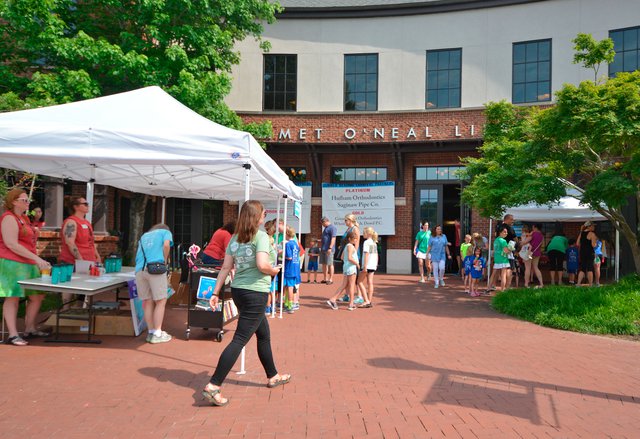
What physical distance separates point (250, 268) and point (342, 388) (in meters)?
1.59

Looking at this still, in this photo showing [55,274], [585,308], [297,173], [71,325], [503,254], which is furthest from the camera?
[297,173]

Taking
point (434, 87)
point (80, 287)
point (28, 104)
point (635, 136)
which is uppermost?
point (434, 87)

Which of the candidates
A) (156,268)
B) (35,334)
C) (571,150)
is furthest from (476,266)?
(35,334)

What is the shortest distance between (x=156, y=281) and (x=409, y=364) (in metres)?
3.34

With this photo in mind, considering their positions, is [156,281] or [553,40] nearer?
[156,281]

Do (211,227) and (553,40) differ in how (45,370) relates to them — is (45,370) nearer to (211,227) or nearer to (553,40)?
(211,227)

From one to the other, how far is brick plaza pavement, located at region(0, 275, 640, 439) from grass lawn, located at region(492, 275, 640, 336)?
20.7 inches

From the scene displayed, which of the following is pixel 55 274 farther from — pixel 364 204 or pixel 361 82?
pixel 361 82

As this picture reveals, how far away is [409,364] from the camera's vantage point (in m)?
6.03

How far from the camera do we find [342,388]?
16.5ft

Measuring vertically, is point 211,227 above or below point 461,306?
above

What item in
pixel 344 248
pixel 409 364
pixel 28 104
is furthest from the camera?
pixel 28 104

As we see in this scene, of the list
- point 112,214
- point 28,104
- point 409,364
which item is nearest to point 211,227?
point 112,214

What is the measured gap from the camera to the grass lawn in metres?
8.16
